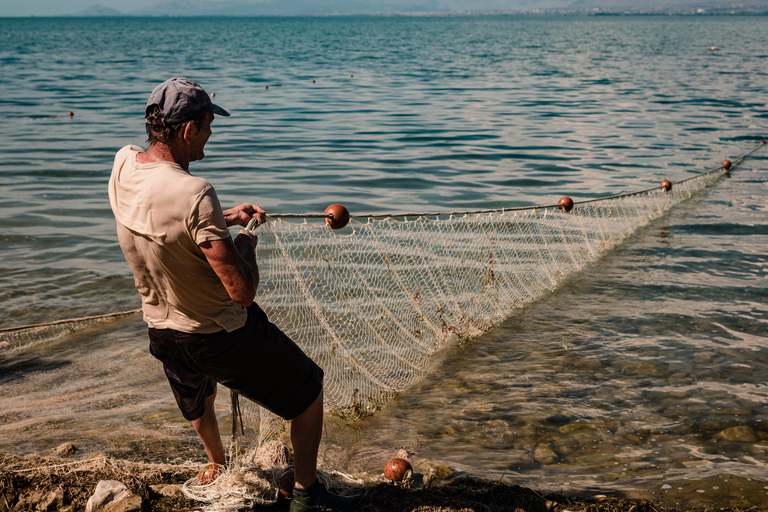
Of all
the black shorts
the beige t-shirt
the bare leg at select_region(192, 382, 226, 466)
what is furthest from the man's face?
the bare leg at select_region(192, 382, 226, 466)

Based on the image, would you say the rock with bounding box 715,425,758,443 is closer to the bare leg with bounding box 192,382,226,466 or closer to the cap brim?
the bare leg with bounding box 192,382,226,466

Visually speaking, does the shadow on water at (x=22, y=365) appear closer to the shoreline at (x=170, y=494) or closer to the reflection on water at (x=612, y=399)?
the shoreline at (x=170, y=494)

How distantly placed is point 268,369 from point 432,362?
3.67 metres

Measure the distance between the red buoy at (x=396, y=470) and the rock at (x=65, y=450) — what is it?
2.13 m

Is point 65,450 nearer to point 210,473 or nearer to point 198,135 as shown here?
point 210,473

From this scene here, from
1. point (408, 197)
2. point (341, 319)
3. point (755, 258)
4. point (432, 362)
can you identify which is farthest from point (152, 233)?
point (408, 197)

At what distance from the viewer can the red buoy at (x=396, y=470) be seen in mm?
3924

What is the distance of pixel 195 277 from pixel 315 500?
1277 mm

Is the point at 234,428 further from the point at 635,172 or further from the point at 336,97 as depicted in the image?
the point at 336,97

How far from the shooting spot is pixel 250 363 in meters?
2.89

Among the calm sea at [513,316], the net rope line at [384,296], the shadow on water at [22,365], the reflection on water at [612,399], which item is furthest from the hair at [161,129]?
the shadow on water at [22,365]

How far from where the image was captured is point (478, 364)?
6352mm

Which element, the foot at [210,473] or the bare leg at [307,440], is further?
the foot at [210,473]

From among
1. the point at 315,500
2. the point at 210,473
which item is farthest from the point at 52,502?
the point at 315,500
